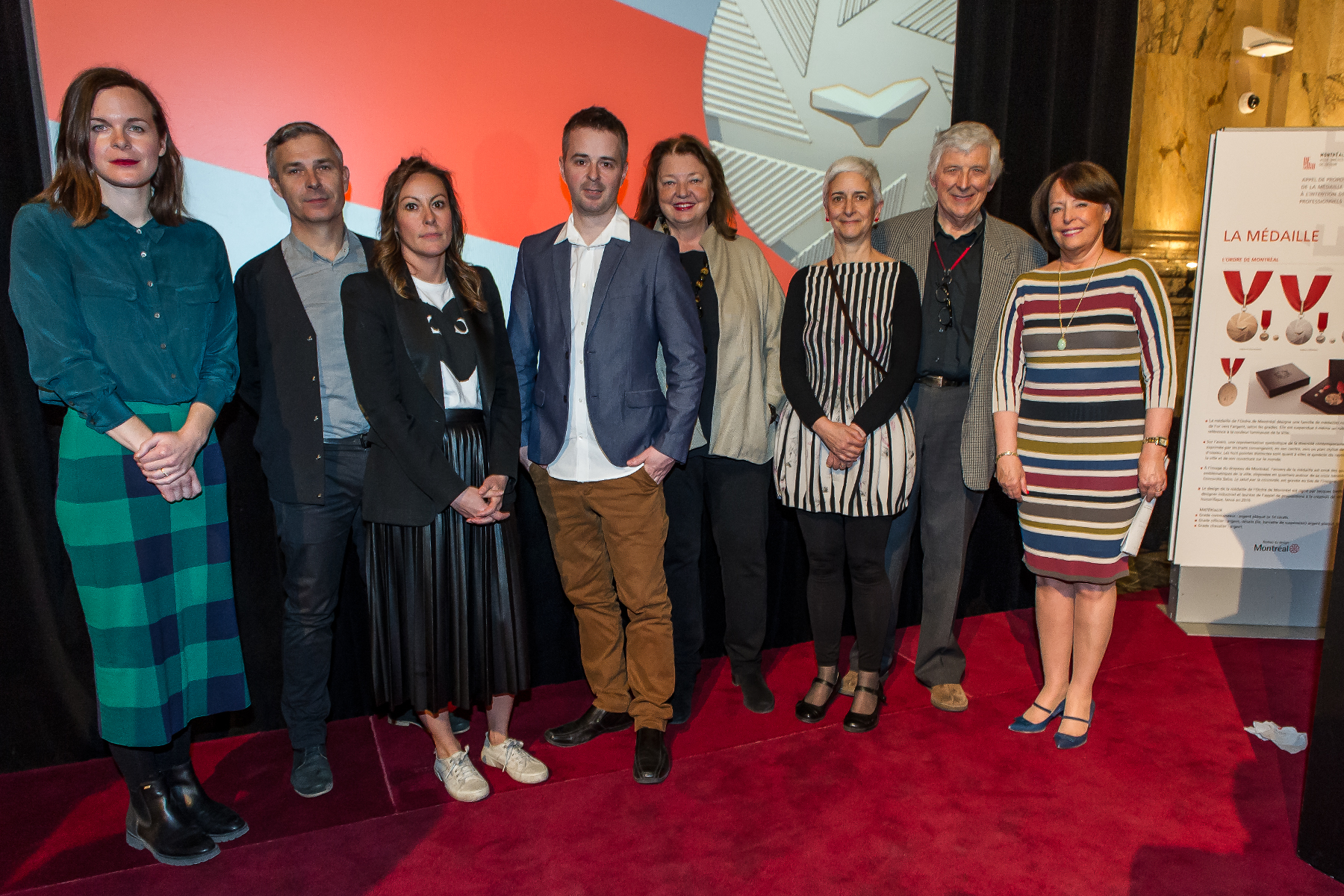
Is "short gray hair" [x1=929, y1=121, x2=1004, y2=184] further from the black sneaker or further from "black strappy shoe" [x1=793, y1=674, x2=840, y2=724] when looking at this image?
the black sneaker

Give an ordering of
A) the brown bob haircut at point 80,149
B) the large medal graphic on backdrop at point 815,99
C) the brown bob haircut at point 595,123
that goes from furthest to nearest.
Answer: the large medal graphic on backdrop at point 815,99
the brown bob haircut at point 595,123
the brown bob haircut at point 80,149

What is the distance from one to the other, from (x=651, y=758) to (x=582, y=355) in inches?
45.5

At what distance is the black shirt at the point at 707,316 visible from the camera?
2.54 metres

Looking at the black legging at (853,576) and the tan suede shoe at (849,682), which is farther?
the tan suede shoe at (849,682)

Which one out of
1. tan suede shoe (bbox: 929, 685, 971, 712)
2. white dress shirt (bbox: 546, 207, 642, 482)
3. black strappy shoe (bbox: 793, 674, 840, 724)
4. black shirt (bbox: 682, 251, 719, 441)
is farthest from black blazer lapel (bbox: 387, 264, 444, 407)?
tan suede shoe (bbox: 929, 685, 971, 712)

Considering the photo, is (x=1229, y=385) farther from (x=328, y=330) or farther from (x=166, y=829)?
(x=166, y=829)

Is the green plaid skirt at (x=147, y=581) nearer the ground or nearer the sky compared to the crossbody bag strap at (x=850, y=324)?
nearer the ground

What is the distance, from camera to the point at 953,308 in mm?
2703

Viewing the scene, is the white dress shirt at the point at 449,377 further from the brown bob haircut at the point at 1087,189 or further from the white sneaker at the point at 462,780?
the brown bob haircut at the point at 1087,189

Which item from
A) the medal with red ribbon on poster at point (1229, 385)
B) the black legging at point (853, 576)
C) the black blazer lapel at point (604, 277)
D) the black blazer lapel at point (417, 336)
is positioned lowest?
the black legging at point (853, 576)

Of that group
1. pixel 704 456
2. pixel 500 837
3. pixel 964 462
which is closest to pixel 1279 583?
pixel 964 462

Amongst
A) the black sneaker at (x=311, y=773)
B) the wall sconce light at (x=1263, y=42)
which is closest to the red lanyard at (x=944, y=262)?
the black sneaker at (x=311, y=773)

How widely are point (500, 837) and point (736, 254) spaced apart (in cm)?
178

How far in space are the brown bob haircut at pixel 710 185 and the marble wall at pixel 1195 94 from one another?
284 centimetres
